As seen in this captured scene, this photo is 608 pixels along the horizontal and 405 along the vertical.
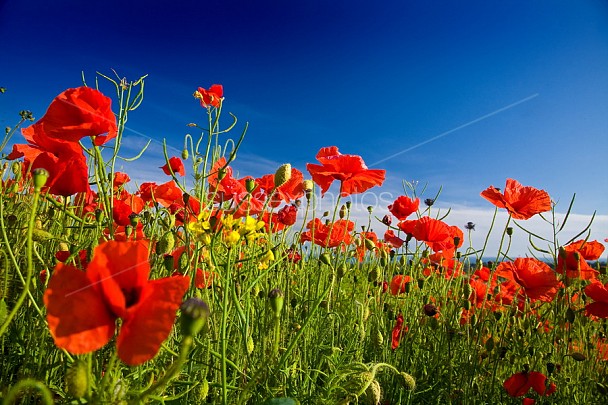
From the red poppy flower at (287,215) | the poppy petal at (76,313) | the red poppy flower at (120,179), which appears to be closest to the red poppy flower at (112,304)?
the poppy petal at (76,313)

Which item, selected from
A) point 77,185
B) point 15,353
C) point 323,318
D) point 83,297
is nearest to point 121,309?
point 83,297

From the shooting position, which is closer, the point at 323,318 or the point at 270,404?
the point at 270,404

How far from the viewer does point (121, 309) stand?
540mm

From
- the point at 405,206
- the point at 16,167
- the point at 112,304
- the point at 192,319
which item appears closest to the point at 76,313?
the point at 112,304

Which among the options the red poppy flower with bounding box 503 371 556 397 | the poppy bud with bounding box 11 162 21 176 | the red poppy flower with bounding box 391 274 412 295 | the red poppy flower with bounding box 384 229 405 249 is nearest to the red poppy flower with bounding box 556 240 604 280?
the red poppy flower with bounding box 503 371 556 397

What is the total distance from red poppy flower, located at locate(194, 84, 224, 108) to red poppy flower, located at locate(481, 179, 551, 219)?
121 cm

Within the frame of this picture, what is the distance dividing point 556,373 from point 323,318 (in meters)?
1.10

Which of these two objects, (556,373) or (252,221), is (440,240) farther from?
(252,221)

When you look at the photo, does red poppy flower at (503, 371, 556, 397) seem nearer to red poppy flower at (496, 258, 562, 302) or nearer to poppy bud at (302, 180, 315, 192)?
red poppy flower at (496, 258, 562, 302)

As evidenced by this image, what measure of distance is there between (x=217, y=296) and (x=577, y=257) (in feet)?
5.09

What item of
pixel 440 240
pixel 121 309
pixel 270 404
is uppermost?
pixel 440 240

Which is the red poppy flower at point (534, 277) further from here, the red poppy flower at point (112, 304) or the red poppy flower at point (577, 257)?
the red poppy flower at point (112, 304)

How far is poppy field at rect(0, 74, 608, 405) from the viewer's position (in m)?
Answer: 0.56

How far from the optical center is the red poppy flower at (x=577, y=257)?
1733mm
